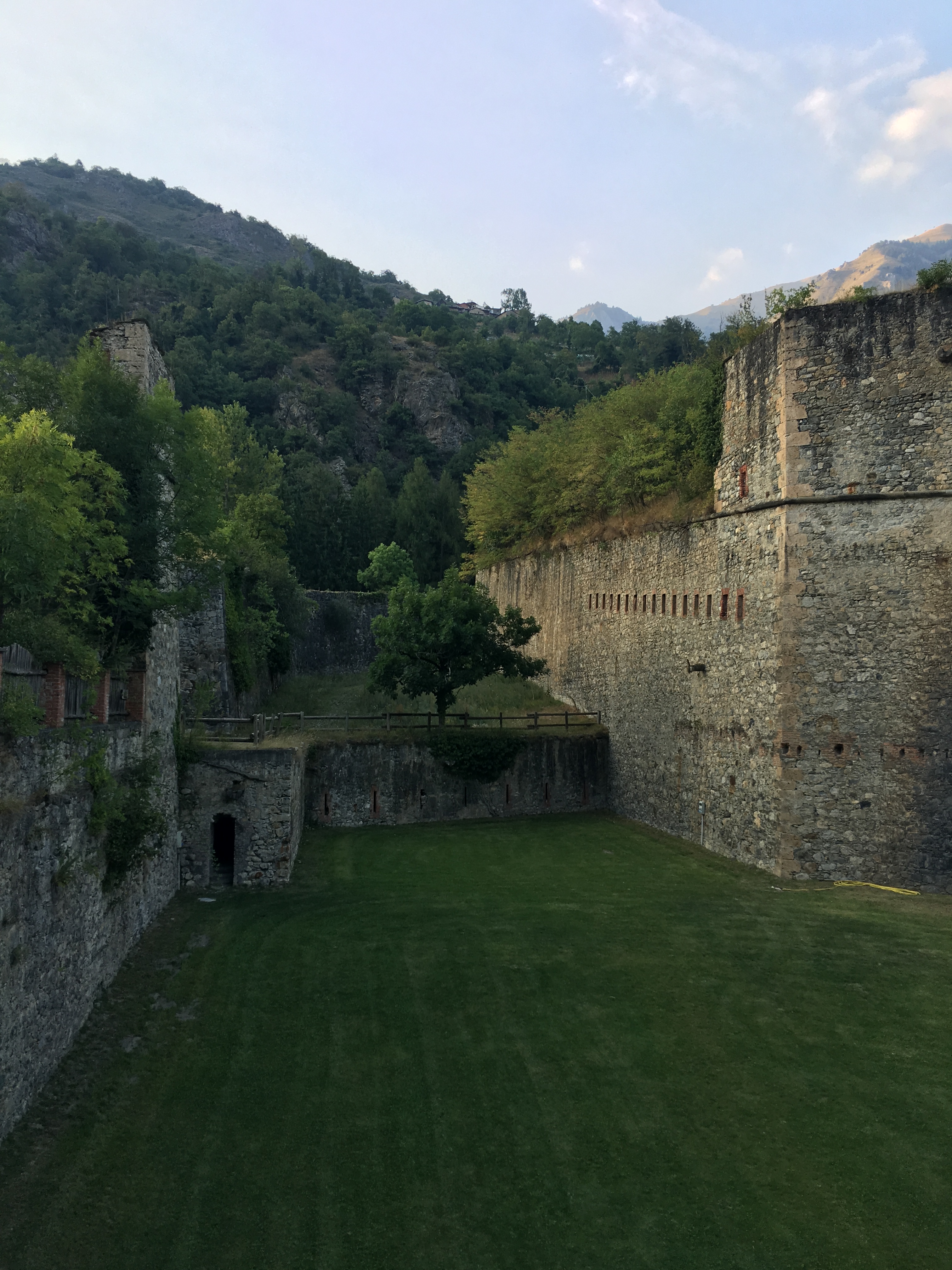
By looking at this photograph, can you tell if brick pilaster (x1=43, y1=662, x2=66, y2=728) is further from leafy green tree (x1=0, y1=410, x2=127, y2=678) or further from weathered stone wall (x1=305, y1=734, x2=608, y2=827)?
weathered stone wall (x1=305, y1=734, x2=608, y2=827)

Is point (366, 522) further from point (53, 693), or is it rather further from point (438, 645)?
point (53, 693)

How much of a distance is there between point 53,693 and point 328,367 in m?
75.8

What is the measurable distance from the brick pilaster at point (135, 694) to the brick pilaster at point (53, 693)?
13.3 ft

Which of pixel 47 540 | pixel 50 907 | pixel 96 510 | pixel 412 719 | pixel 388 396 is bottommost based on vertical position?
pixel 50 907

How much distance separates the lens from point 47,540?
10461 millimetres

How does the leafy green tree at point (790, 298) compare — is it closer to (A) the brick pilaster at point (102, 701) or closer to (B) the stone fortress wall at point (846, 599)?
(B) the stone fortress wall at point (846, 599)

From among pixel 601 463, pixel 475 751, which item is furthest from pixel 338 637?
pixel 475 751

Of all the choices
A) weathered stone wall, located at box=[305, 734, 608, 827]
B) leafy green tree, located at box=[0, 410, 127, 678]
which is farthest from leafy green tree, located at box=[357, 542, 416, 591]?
leafy green tree, located at box=[0, 410, 127, 678]

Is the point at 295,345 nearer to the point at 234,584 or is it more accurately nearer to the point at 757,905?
the point at 234,584

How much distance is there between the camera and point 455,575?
90.5 ft

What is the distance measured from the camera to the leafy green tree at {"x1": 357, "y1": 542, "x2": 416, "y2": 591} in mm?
50281

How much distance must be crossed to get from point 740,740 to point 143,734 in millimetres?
12641

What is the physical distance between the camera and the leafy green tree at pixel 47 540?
10367mm

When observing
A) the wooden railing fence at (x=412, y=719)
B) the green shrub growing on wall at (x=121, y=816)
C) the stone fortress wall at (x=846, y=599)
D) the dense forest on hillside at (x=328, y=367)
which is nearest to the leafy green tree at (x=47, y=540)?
the green shrub growing on wall at (x=121, y=816)
